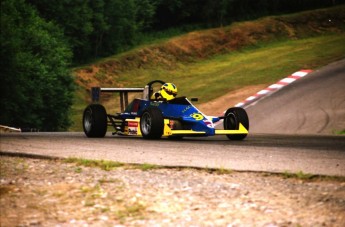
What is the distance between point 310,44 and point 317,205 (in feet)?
142

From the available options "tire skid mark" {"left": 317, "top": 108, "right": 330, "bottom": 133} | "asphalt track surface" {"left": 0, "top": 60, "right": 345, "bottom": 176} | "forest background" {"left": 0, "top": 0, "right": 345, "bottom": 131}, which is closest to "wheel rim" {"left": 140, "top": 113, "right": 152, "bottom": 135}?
"asphalt track surface" {"left": 0, "top": 60, "right": 345, "bottom": 176}

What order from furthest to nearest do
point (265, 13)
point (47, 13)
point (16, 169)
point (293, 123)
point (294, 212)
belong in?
point (265, 13) < point (47, 13) < point (293, 123) < point (16, 169) < point (294, 212)

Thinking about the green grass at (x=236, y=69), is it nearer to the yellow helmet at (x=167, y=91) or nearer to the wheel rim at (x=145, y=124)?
the yellow helmet at (x=167, y=91)

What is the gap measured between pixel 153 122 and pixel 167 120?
524mm

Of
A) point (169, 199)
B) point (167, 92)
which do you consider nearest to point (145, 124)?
point (167, 92)

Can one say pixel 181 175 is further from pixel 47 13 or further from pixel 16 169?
pixel 47 13

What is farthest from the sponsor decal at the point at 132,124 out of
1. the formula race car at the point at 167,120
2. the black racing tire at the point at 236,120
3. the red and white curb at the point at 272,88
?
the red and white curb at the point at 272,88

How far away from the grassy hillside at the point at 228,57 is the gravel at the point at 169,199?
78.6 feet

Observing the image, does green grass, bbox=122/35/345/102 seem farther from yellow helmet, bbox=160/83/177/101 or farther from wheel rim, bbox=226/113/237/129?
wheel rim, bbox=226/113/237/129

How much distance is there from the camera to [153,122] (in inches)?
564

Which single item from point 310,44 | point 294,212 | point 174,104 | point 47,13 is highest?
point 47,13

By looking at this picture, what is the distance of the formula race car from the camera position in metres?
14.5

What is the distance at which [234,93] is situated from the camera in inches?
1246

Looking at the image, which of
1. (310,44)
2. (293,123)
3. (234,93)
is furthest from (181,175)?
(310,44)
